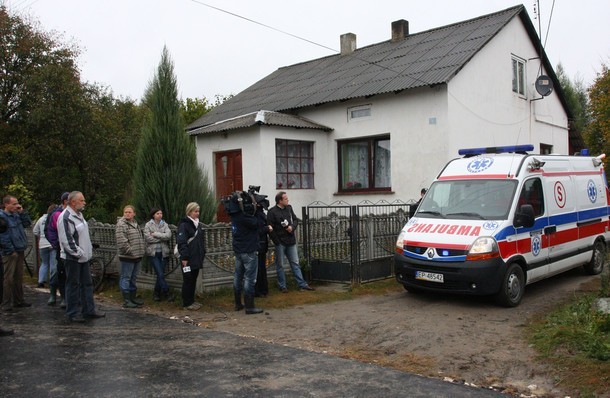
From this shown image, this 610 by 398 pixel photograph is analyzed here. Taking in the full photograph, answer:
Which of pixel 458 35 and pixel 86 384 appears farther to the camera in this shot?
pixel 458 35

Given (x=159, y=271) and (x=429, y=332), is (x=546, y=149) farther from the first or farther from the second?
A: (x=159, y=271)

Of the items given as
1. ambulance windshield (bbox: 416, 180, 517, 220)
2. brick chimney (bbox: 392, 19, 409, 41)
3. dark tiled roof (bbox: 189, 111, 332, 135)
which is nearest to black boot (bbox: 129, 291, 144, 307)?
ambulance windshield (bbox: 416, 180, 517, 220)

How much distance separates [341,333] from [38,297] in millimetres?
6192

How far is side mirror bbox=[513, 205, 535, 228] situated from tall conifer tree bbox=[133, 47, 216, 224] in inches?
254

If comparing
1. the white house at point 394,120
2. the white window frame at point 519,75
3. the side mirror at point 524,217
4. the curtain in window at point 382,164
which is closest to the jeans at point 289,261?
the side mirror at point 524,217

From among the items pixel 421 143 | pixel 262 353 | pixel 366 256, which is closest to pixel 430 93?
pixel 421 143

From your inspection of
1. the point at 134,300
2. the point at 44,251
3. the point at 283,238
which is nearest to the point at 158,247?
the point at 134,300

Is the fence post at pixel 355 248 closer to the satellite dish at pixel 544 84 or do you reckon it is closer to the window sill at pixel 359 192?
the window sill at pixel 359 192

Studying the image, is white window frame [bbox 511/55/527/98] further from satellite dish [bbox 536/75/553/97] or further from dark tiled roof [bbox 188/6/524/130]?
dark tiled roof [bbox 188/6/524/130]

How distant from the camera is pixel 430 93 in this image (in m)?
14.2

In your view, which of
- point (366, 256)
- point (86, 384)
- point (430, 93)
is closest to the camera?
point (86, 384)

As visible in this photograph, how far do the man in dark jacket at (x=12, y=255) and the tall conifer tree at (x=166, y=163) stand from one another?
8.86 feet

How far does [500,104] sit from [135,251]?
466 inches

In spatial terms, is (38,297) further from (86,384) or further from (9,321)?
(86,384)
